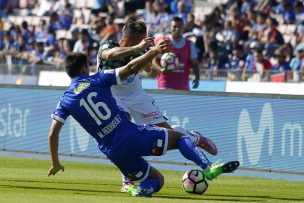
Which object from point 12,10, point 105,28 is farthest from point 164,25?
point 12,10

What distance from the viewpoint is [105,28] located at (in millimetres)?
29953

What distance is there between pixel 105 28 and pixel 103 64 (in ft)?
54.3

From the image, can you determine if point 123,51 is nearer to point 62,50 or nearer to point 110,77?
point 110,77

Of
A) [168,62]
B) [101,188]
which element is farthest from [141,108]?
[168,62]

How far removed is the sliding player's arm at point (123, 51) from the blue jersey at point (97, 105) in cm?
54

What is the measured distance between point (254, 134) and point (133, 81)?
3.63 m

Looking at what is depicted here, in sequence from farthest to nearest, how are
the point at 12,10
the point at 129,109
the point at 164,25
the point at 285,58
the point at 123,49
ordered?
the point at 12,10, the point at 164,25, the point at 285,58, the point at 129,109, the point at 123,49

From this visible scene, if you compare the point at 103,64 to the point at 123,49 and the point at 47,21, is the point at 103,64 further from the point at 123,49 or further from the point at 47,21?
the point at 47,21

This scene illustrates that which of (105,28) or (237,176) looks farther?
(105,28)

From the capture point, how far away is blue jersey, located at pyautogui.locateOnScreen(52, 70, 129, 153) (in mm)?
11867

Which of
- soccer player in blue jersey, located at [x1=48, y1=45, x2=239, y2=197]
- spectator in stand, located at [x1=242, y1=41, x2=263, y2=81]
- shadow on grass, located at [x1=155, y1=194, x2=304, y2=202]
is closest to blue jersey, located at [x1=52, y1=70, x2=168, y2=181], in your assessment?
soccer player in blue jersey, located at [x1=48, y1=45, x2=239, y2=197]

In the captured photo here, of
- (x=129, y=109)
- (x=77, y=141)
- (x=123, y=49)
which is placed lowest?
(x=77, y=141)

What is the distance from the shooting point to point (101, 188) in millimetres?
13438

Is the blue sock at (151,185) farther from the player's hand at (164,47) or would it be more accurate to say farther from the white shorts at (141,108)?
the white shorts at (141,108)
